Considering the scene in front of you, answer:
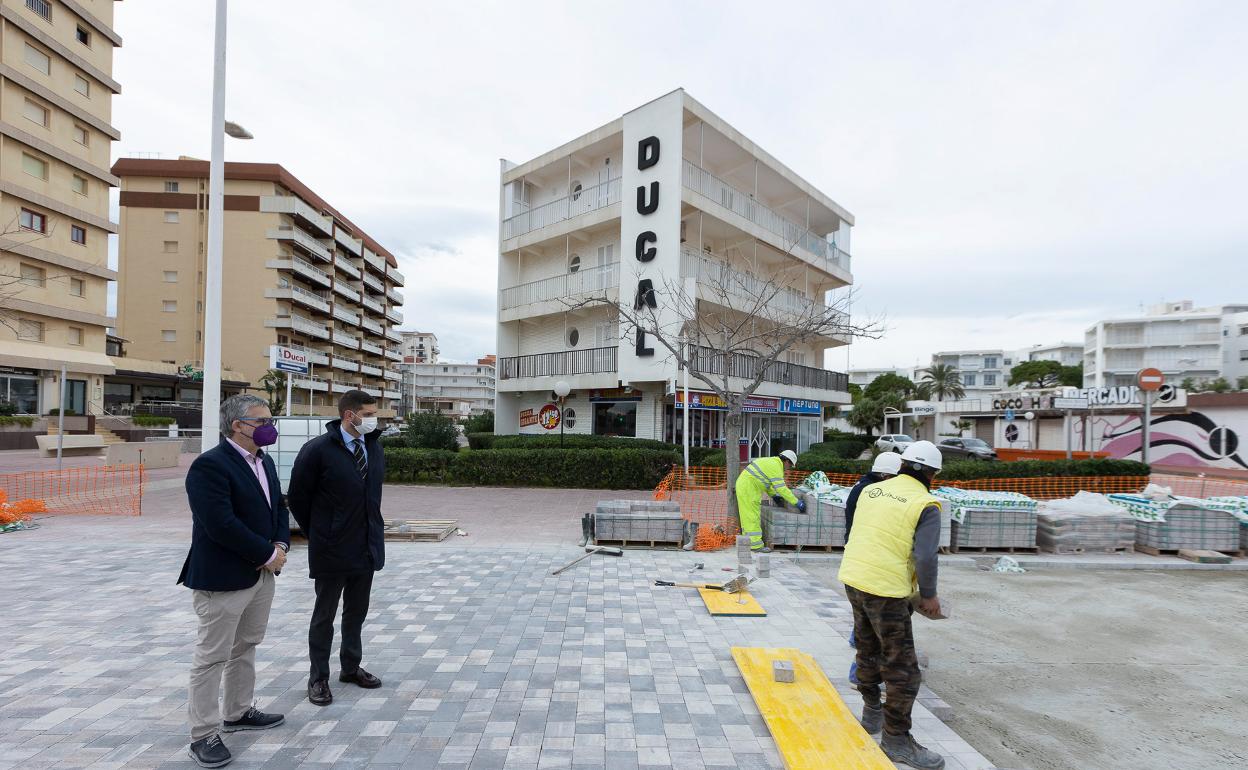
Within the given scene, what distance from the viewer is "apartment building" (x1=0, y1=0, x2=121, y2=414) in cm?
2758

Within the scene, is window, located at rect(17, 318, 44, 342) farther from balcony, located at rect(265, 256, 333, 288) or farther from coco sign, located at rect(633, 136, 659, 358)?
coco sign, located at rect(633, 136, 659, 358)

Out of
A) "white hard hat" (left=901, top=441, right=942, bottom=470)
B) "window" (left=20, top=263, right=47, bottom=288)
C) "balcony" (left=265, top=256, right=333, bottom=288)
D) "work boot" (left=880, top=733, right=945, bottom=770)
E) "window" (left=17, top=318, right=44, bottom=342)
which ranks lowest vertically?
"work boot" (left=880, top=733, right=945, bottom=770)

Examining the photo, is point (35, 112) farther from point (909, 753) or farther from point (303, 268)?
point (909, 753)

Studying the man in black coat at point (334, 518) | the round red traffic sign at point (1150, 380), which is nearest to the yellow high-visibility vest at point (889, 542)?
the man in black coat at point (334, 518)

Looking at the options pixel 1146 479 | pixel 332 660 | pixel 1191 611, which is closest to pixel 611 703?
pixel 332 660

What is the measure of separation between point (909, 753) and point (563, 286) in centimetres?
2033

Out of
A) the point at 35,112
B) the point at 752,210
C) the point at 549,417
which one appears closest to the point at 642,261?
the point at 752,210

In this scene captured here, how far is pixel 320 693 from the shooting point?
3.85 m

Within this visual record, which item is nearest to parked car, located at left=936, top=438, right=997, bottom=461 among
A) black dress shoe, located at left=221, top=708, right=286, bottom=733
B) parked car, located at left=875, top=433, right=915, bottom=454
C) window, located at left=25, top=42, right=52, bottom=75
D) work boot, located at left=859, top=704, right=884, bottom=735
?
parked car, located at left=875, top=433, right=915, bottom=454

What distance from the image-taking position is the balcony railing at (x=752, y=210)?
1973 cm

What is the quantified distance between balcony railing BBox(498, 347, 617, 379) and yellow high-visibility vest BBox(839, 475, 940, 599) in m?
16.7

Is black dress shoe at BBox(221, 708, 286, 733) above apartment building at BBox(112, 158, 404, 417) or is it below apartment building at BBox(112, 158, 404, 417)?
below

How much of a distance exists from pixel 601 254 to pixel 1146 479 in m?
17.6

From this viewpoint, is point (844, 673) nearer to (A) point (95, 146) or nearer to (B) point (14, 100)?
(B) point (14, 100)
